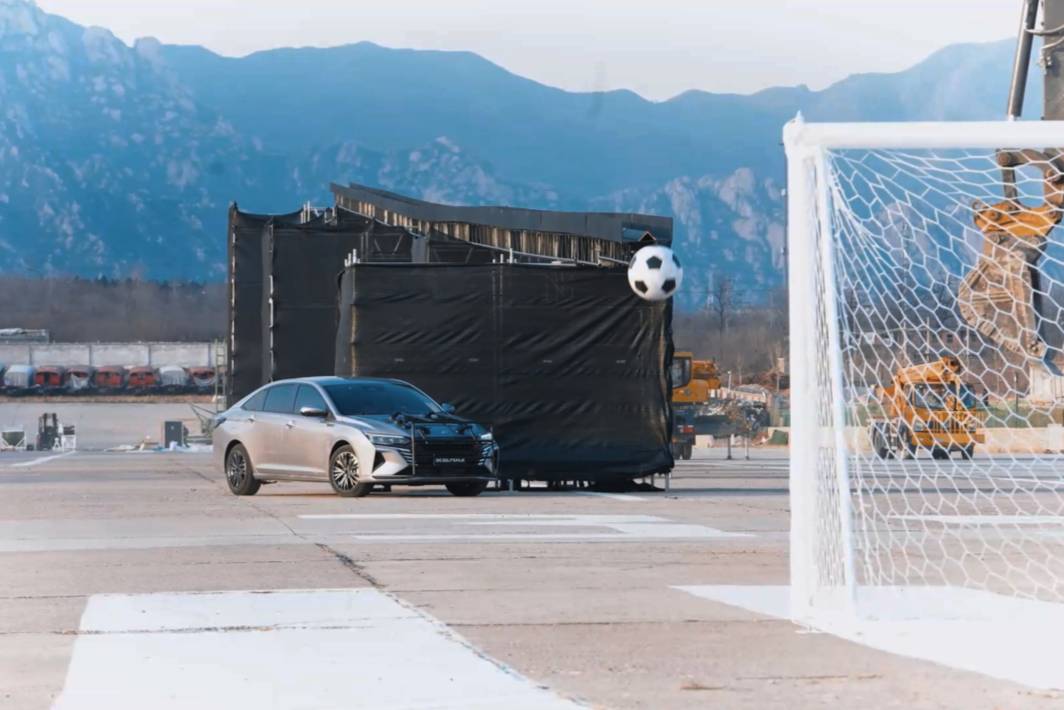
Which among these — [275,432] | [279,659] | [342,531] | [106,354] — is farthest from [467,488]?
[106,354]

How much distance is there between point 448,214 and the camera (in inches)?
1639

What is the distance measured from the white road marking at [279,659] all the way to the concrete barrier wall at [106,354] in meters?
144

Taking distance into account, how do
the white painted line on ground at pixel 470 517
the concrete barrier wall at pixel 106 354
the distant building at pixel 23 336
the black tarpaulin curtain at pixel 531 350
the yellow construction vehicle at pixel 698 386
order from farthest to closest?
the distant building at pixel 23 336
the concrete barrier wall at pixel 106 354
the yellow construction vehicle at pixel 698 386
the black tarpaulin curtain at pixel 531 350
the white painted line on ground at pixel 470 517

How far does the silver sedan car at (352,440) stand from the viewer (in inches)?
844

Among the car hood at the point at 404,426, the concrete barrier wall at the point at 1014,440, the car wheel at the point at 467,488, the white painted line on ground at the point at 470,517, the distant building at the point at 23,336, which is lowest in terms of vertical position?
the white painted line on ground at the point at 470,517

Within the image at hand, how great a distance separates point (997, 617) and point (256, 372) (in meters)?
30.2

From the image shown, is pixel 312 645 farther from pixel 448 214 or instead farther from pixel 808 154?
pixel 448 214

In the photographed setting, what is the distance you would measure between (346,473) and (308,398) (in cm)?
125

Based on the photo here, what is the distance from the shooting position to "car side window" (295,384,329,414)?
22.3 meters

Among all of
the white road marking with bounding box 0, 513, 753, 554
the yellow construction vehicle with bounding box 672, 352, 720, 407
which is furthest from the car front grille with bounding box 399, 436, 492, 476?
the yellow construction vehicle with bounding box 672, 352, 720, 407

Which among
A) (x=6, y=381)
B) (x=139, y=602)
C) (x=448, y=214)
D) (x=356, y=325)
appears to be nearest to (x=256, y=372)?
(x=448, y=214)

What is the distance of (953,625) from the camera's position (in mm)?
9062

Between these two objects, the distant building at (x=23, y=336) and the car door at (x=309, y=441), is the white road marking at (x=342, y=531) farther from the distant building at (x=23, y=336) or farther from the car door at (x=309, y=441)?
the distant building at (x=23, y=336)

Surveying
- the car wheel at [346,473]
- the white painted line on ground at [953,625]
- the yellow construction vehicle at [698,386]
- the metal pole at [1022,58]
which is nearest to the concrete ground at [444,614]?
the white painted line on ground at [953,625]
